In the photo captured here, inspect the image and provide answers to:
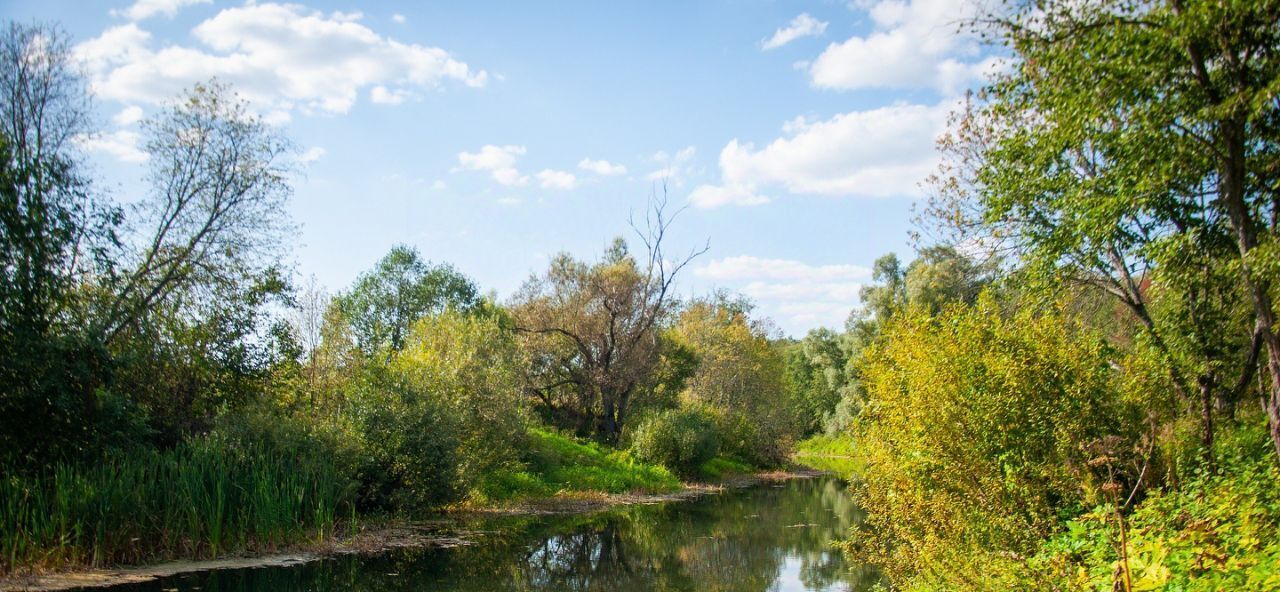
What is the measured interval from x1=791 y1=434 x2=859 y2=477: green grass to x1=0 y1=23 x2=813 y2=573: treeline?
12.9 m

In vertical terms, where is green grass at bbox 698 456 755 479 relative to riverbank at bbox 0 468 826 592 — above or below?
below

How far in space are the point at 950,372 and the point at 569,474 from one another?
2058 cm

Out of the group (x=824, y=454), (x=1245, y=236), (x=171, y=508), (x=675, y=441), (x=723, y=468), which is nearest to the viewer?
(x=1245, y=236)

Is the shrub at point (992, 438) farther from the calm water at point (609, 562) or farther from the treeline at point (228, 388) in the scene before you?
the treeline at point (228, 388)

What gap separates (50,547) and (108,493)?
3.27 ft

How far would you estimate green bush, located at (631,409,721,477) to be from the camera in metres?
32.8

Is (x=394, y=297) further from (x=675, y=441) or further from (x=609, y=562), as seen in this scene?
(x=609, y=562)

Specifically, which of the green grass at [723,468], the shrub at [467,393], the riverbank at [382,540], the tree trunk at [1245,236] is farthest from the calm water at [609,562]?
the green grass at [723,468]

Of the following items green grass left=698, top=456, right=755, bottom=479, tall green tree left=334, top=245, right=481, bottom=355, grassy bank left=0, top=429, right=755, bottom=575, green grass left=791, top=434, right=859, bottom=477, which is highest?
tall green tree left=334, top=245, right=481, bottom=355

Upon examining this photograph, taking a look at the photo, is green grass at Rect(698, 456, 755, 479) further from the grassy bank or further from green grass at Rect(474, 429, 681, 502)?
the grassy bank

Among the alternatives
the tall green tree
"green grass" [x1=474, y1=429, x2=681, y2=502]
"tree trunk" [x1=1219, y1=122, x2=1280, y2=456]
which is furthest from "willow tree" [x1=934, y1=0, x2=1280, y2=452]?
the tall green tree

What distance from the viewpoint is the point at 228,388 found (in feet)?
62.2

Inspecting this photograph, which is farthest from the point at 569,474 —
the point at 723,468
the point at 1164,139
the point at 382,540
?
the point at 1164,139

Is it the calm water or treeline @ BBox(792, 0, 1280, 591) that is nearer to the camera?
treeline @ BBox(792, 0, 1280, 591)
